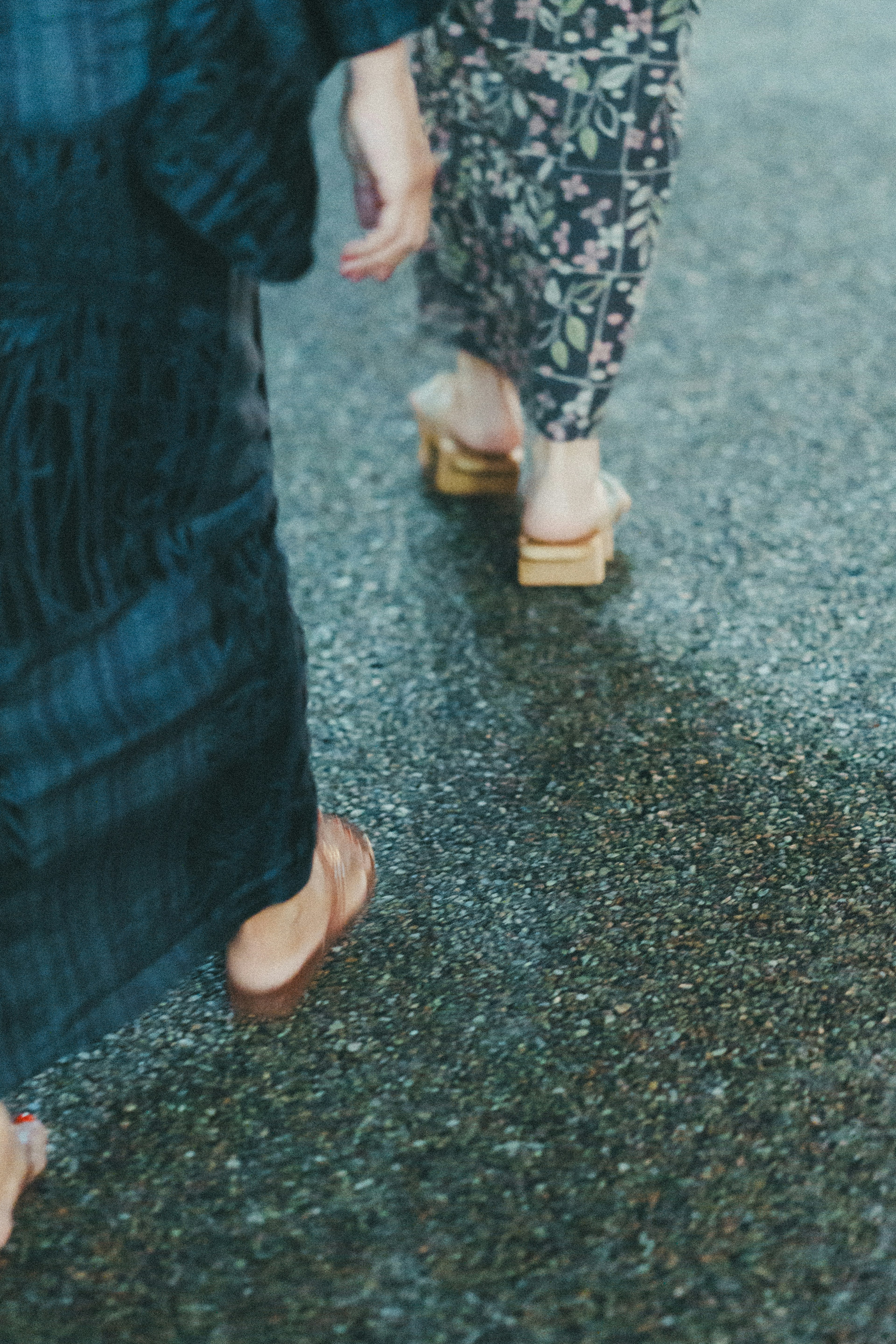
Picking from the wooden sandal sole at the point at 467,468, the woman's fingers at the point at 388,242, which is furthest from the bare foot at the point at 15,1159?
the wooden sandal sole at the point at 467,468

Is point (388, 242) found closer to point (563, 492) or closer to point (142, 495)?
point (142, 495)

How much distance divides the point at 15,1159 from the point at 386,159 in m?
0.61

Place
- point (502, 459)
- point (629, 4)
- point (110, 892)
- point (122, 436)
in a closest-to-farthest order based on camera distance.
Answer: point (122, 436) → point (110, 892) → point (629, 4) → point (502, 459)

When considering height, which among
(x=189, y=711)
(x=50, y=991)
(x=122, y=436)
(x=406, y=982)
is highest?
(x=122, y=436)

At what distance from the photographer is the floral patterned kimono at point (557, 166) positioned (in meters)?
1.34

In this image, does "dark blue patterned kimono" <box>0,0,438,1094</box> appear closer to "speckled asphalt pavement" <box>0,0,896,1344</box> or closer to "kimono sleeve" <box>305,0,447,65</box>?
"kimono sleeve" <box>305,0,447,65</box>

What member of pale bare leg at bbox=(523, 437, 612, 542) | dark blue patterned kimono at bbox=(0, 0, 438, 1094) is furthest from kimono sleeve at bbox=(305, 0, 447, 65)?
pale bare leg at bbox=(523, 437, 612, 542)

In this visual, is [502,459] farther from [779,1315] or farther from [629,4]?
[779,1315]

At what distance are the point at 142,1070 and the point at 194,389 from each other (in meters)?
0.46

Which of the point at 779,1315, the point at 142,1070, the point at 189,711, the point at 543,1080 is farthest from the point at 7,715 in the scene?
the point at 779,1315

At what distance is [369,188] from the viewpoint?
0.83 m

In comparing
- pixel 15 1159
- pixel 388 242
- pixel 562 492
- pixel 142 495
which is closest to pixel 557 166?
pixel 562 492

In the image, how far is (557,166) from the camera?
54.6 inches

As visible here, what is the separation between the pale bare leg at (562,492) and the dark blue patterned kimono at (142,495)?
1.97 feet
